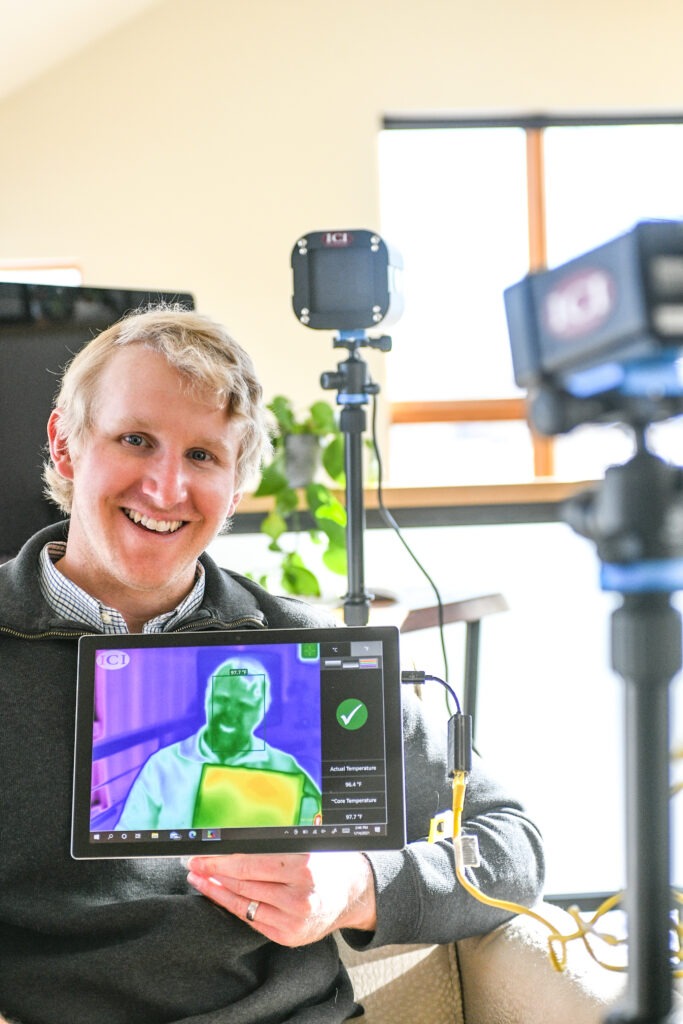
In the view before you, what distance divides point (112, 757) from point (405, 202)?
3264mm

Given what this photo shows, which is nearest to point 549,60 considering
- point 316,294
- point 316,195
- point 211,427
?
point 316,195

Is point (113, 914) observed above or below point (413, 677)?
below


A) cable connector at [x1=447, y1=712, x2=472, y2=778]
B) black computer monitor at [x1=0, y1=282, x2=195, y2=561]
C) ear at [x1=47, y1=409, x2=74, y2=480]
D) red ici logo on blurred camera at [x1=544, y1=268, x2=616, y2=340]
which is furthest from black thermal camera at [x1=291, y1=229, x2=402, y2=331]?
red ici logo on blurred camera at [x1=544, y1=268, x2=616, y2=340]

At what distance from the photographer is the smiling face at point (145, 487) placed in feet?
3.95

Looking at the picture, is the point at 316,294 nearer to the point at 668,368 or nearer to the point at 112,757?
the point at 112,757

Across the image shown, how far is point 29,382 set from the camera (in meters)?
1.58

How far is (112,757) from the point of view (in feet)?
3.32

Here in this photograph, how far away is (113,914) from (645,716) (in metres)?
0.76

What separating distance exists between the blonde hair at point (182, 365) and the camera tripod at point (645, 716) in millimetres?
802

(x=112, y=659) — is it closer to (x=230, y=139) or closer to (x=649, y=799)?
(x=649, y=799)

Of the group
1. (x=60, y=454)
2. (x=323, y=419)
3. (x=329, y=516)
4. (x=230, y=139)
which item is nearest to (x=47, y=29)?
(x=230, y=139)

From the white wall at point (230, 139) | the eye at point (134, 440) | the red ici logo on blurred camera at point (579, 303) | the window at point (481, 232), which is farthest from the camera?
the window at point (481, 232)

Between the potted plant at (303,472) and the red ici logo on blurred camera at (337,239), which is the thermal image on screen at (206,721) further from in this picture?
the potted plant at (303,472)

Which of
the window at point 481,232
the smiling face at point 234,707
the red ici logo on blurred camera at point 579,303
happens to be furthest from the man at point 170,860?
the window at point 481,232
